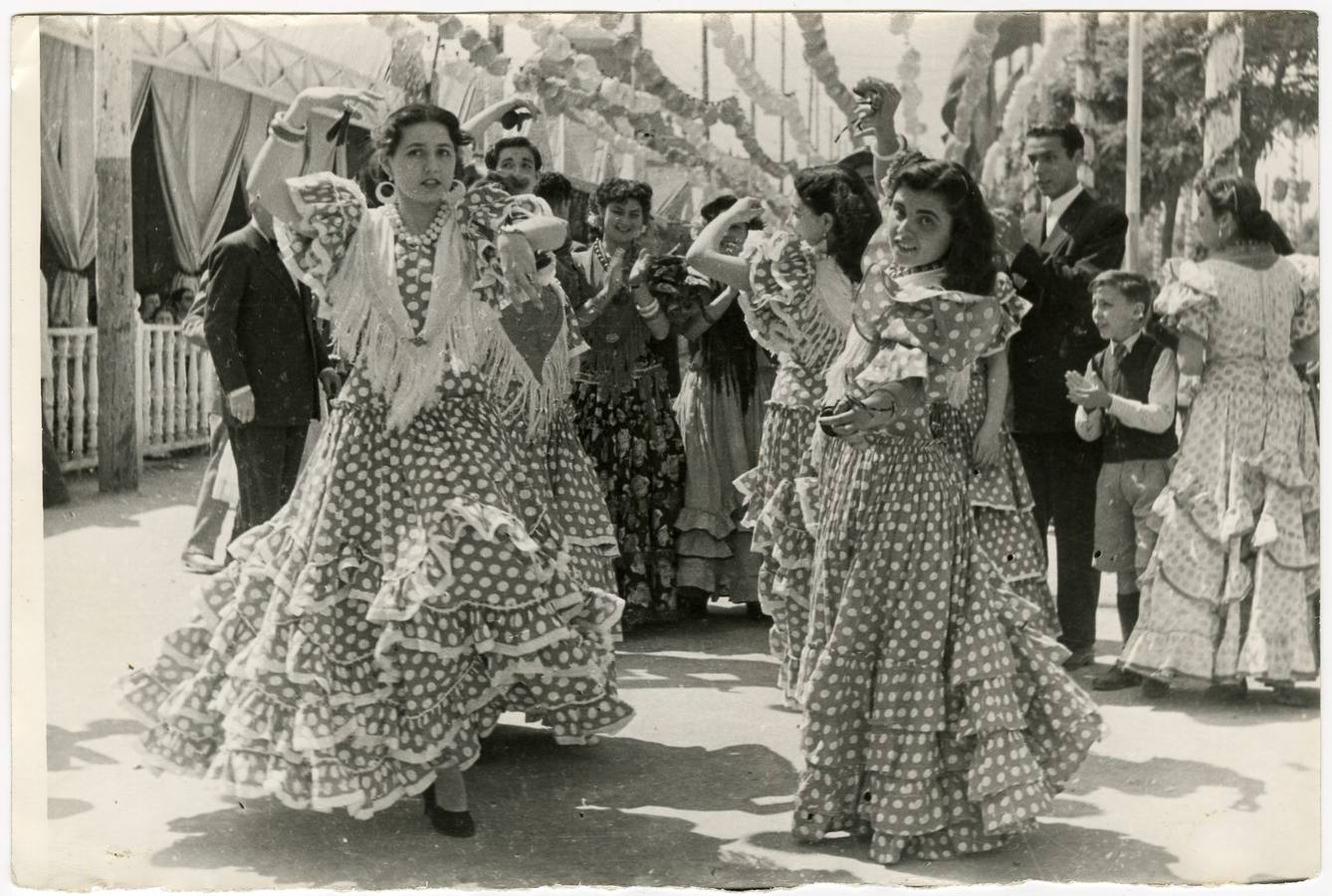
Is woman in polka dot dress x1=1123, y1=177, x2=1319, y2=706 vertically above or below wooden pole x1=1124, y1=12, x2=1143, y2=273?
below

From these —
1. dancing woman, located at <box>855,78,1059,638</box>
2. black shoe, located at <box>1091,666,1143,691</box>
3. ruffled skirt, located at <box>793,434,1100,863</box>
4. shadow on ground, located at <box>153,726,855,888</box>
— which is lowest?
shadow on ground, located at <box>153,726,855,888</box>

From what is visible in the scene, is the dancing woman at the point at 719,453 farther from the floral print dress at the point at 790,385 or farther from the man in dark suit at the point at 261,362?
the man in dark suit at the point at 261,362

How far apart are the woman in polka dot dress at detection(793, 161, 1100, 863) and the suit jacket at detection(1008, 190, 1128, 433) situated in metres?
1.72

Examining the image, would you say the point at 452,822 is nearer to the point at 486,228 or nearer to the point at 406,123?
the point at 486,228

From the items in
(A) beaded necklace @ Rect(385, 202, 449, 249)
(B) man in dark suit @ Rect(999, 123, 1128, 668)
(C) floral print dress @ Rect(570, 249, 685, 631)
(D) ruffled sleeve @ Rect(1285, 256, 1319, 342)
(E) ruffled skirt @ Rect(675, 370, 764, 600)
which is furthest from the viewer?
(E) ruffled skirt @ Rect(675, 370, 764, 600)

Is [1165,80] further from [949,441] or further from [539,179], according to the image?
[539,179]

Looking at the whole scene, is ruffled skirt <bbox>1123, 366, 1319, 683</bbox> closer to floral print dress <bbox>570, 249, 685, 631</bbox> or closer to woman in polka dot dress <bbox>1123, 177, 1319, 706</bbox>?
woman in polka dot dress <bbox>1123, 177, 1319, 706</bbox>

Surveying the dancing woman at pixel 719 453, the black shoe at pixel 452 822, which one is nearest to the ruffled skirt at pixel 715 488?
the dancing woman at pixel 719 453

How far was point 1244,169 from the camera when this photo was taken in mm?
5477

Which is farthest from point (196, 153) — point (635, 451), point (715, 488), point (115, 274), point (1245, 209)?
point (1245, 209)

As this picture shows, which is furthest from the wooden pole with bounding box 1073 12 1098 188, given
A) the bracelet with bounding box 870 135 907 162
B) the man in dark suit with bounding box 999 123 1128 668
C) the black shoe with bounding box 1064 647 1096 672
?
the black shoe with bounding box 1064 647 1096 672

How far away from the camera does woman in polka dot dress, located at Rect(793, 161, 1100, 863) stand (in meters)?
4.54

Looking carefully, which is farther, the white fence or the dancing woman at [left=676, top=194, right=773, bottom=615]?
the dancing woman at [left=676, top=194, right=773, bottom=615]

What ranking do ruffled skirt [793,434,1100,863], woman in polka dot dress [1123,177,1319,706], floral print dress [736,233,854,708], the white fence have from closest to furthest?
ruffled skirt [793,434,1100,863]
the white fence
woman in polka dot dress [1123,177,1319,706]
floral print dress [736,233,854,708]
